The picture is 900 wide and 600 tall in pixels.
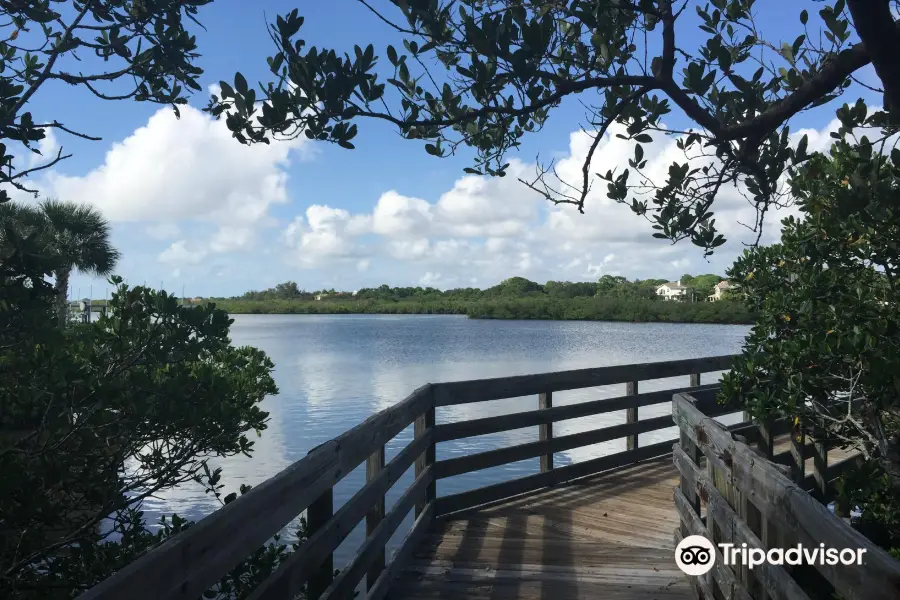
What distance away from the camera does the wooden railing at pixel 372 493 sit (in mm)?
1853

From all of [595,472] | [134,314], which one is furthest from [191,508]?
[134,314]

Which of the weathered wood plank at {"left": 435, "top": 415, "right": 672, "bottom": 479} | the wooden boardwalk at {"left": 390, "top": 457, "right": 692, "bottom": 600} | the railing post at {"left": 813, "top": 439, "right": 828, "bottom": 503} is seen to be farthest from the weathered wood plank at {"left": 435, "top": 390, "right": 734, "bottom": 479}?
the railing post at {"left": 813, "top": 439, "right": 828, "bottom": 503}

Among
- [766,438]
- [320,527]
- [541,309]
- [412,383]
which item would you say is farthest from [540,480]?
[541,309]

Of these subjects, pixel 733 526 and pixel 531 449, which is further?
pixel 531 449

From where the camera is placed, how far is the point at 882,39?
2.85 m

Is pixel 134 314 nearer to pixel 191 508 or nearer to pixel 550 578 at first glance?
pixel 550 578

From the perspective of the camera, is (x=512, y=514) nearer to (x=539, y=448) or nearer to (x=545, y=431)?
(x=539, y=448)

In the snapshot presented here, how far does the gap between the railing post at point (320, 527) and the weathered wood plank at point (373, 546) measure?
0.14ft

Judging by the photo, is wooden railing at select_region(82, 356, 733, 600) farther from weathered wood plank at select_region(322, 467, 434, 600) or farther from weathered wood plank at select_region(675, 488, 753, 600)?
weathered wood plank at select_region(675, 488, 753, 600)

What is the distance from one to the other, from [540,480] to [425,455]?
1.51 metres

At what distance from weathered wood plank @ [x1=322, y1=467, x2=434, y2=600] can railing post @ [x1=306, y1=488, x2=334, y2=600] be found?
4cm

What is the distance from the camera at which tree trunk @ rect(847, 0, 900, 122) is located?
2.81 metres

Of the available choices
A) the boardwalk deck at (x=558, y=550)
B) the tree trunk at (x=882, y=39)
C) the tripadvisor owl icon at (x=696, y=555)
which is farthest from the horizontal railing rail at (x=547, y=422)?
the tree trunk at (x=882, y=39)

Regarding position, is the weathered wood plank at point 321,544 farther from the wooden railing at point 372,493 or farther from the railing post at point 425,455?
the railing post at point 425,455
